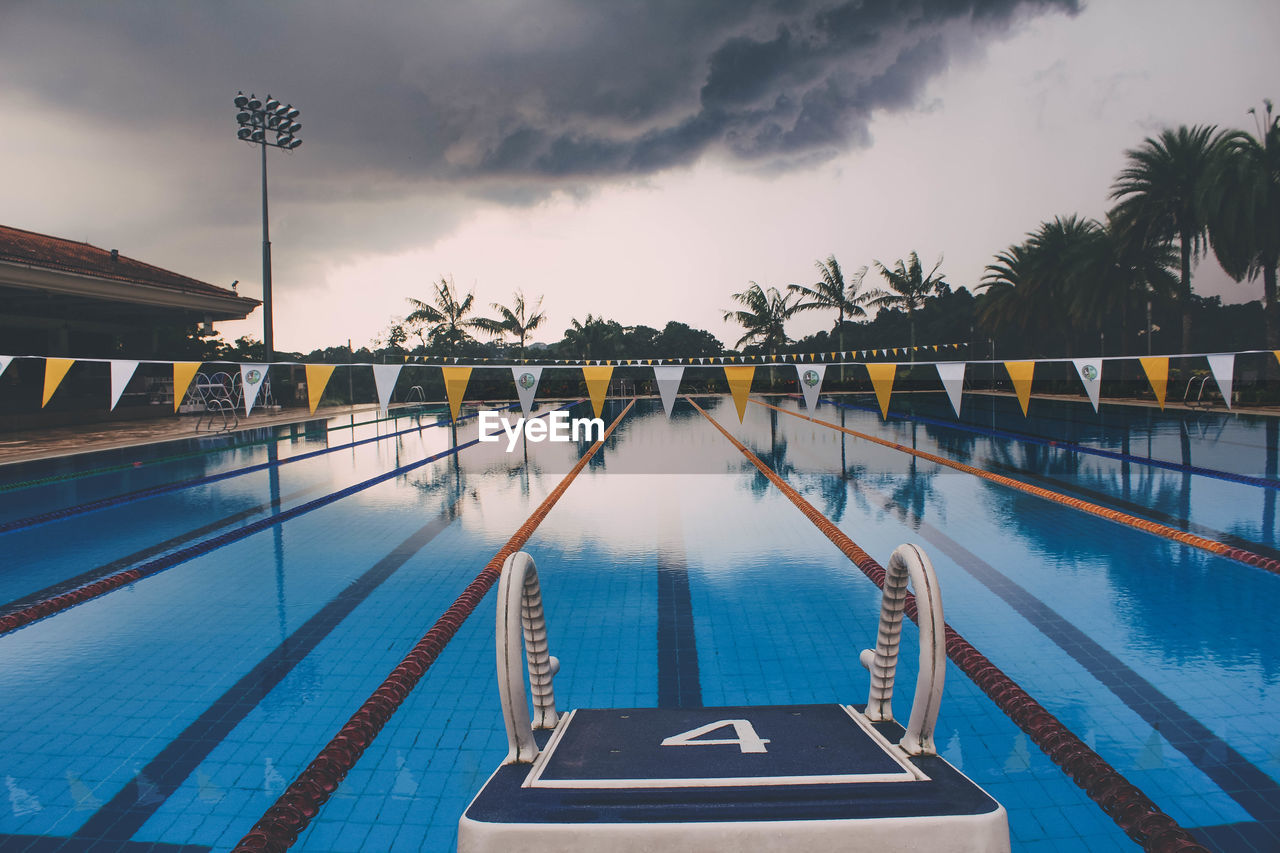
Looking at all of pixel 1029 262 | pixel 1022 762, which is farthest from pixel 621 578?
pixel 1029 262

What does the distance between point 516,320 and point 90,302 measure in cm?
1496

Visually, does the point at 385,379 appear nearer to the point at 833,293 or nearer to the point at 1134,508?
the point at 1134,508

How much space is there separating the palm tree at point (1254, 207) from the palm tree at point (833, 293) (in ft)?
45.8

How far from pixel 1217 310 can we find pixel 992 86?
25.4m

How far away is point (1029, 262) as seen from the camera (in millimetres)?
30375

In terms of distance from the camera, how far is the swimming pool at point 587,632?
2.31 m

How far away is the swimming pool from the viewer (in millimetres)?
2307

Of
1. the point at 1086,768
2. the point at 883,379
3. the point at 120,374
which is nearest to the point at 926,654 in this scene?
the point at 1086,768

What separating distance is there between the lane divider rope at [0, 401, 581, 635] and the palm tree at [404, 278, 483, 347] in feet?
68.6

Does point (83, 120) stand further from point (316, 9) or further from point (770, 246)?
point (770, 246)

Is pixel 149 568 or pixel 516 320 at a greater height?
pixel 516 320

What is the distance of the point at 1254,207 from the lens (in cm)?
1711

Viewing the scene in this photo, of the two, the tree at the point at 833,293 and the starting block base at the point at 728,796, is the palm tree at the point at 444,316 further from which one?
the starting block base at the point at 728,796

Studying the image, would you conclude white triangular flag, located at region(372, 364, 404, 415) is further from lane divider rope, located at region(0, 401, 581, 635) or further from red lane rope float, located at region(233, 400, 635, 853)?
red lane rope float, located at region(233, 400, 635, 853)
